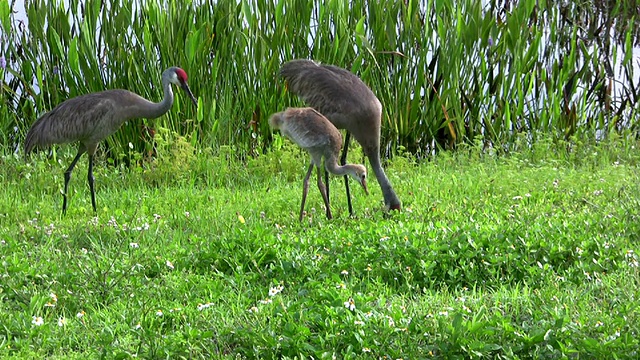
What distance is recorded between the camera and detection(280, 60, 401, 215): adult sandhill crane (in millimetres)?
6809

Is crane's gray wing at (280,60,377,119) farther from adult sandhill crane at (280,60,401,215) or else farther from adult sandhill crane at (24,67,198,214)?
adult sandhill crane at (24,67,198,214)

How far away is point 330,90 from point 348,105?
0.73 ft

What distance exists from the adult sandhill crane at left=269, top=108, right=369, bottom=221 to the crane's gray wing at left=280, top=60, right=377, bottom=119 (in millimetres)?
218

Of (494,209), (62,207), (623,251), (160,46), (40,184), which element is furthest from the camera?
(160,46)

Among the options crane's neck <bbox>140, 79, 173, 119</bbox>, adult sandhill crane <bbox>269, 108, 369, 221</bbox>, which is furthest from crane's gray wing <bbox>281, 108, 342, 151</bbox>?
crane's neck <bbox>140, 79, 173, 119</bbox>

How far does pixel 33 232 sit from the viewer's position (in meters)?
6.20

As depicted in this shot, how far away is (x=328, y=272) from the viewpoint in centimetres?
493

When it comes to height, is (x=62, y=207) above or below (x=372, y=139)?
below

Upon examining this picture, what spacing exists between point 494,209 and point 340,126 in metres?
1.39

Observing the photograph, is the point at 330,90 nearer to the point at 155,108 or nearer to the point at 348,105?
the point at 348,105

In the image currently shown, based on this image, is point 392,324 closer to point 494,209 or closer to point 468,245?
point 468,245

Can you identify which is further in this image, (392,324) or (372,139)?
(372,139)

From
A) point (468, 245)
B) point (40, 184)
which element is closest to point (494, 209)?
point (468, 245)

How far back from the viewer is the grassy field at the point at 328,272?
12.3ft
